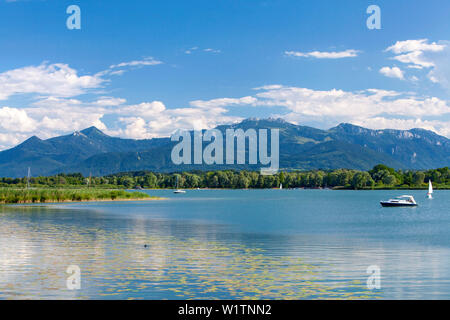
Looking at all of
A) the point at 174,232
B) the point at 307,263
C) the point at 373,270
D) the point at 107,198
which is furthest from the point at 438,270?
the point at 107,198

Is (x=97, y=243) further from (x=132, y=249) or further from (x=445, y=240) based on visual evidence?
(x=445, y=240)

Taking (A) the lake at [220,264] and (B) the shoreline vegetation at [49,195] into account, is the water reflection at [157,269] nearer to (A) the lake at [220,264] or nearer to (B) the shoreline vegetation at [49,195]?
(A) the lake at [220,264]

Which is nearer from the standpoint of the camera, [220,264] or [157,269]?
[157,269]

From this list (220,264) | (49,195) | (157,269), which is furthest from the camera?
(49,195)

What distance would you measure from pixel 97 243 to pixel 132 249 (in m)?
5.52

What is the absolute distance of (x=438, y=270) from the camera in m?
29.3

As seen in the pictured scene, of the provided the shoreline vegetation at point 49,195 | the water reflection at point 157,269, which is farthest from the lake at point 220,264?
the shoreline vegetation at point 49,195

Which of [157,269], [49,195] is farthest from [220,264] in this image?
[49,195]

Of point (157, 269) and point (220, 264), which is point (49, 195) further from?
point (157, 269)

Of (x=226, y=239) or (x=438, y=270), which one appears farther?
(x=226, y=239)

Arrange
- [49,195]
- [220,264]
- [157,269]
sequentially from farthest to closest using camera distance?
1. [49,195]
2. [220,264]
3. [157,269]

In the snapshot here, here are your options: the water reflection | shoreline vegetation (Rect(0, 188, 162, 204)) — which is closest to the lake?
the water reflection

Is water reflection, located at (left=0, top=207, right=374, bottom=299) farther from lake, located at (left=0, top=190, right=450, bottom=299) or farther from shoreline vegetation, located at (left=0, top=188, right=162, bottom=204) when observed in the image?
shoreline vegetation, located at (left=0, top=188, right=162, bottom=204)

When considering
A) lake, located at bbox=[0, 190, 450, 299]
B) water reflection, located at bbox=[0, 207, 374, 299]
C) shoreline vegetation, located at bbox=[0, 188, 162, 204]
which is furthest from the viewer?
shoreline vegetation, located at bbox=[0, 188, 162, 204]
